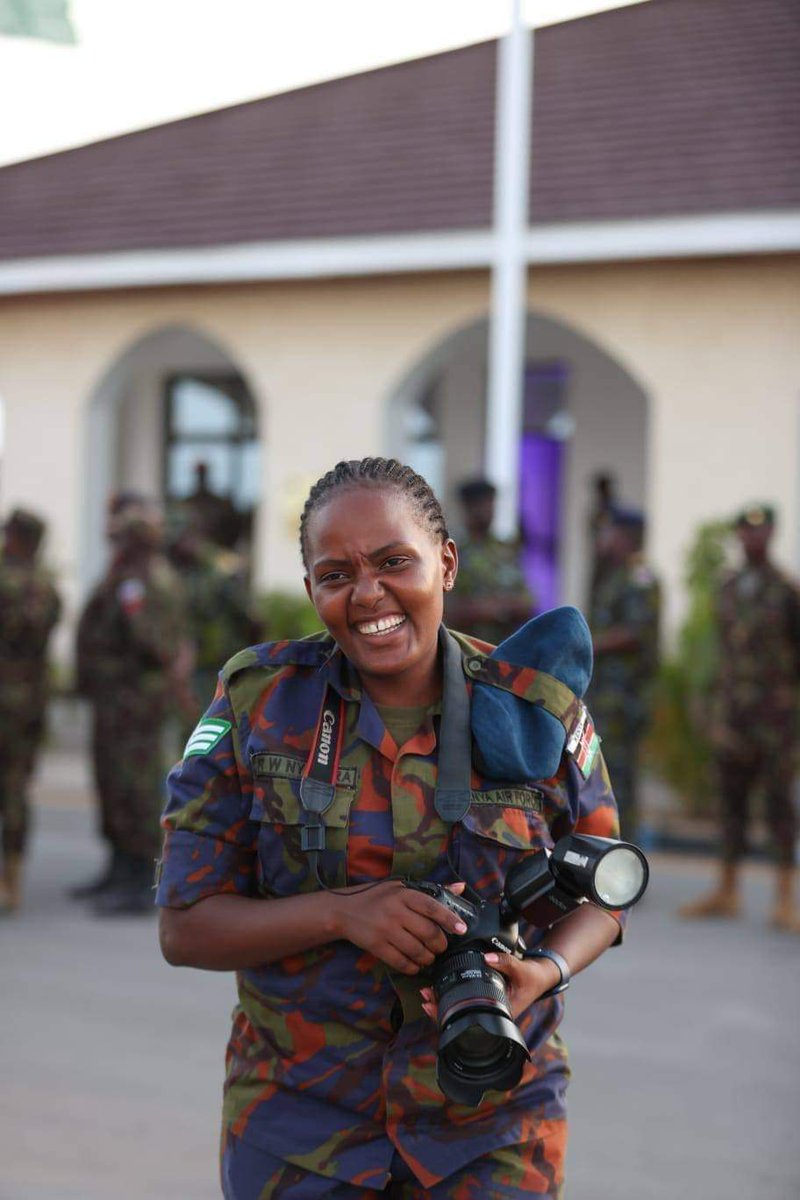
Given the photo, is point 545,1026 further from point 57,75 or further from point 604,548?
point 604,548

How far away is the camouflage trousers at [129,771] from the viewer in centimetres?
687

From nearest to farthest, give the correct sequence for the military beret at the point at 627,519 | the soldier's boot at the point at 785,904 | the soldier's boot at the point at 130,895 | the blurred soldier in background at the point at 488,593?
the soldier's boot at the point at 785,904 < the soldier's boot at the point at 130,895 < the blurred soldier in background at the point at 488,593 < the military beret at the point at 627,519

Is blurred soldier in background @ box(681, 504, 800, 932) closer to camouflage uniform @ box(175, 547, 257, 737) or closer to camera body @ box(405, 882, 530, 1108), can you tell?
camouflage uniform @ box(175, 547, 257, 737)

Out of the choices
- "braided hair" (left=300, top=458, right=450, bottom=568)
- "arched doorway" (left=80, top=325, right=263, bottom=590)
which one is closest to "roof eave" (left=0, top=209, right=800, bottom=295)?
"arched doorway" (left=80, top=325, right=263, bottom=590)

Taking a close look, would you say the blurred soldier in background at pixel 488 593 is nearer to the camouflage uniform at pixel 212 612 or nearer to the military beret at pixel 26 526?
the camouflage uniform at pixel 212 612

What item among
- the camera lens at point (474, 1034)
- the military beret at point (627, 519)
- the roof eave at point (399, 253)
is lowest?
the camera lens at point (474, 1034)

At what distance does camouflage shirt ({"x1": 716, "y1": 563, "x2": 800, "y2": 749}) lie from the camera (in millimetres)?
6773

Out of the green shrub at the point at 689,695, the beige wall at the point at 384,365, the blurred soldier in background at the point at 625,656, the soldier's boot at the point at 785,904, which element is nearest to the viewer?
the soldier's boot at the point at 785,904

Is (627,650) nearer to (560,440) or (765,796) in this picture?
(765,796)

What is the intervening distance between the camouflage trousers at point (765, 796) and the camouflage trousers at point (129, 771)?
2503 mm

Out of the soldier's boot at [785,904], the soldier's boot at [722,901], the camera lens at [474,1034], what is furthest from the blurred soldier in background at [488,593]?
the camera lens at [474,1034]

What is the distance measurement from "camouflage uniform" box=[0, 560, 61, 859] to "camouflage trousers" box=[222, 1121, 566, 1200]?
5.02 meters

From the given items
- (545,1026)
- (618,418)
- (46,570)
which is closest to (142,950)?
(46,570)

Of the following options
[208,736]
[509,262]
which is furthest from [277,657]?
[509,262]
